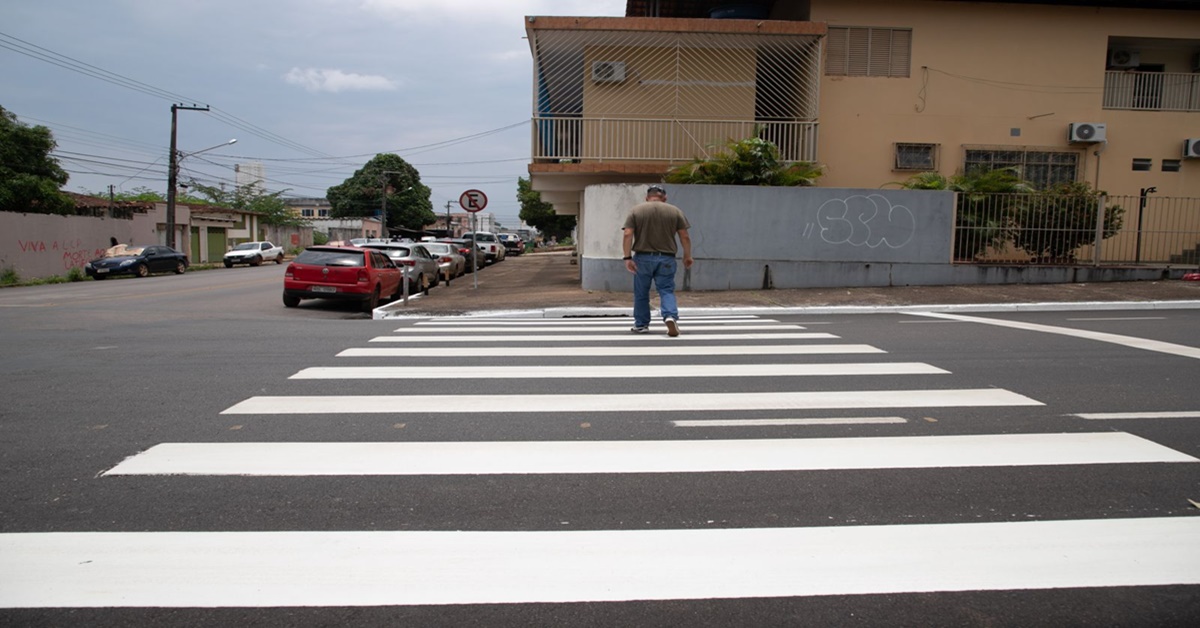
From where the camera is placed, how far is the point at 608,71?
18.8 meters

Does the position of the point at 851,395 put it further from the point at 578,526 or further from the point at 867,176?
the point at 867,176

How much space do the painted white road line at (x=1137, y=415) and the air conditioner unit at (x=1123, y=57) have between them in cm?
1791

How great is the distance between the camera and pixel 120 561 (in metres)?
3.33

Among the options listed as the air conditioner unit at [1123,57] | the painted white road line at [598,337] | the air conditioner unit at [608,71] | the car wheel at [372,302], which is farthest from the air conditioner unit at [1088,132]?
the car wheel at [372,302]

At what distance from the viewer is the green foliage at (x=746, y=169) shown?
16.0 meters

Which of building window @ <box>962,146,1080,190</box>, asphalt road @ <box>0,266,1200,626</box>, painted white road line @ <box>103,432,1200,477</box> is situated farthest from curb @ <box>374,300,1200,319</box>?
painted white road line @ <box>103,432,1200,477</box>

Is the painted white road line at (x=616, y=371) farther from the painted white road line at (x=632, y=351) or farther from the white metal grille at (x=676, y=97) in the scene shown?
the white metal grille at (x=676, y=97)

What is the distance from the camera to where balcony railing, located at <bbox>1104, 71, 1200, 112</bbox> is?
19578mm

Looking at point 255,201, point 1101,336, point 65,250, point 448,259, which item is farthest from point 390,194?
point 1101,336

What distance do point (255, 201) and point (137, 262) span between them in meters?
42.5

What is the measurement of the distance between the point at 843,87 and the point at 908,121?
5.93ft

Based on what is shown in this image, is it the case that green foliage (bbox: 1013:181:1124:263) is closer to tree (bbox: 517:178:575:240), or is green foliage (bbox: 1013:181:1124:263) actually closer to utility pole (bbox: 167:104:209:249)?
utility pole (bbox: 167:104:209:249)

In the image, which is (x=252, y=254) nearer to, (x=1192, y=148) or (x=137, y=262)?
A: (x=137, y=262)

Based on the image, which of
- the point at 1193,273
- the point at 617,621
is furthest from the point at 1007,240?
the point at 617,621
